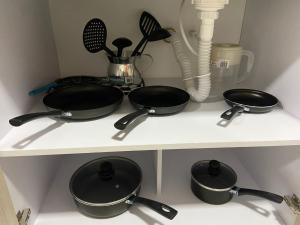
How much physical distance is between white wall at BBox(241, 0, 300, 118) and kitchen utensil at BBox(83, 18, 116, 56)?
0.52 metres

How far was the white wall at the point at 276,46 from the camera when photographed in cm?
67

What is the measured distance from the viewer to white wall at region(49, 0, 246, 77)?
905 mm

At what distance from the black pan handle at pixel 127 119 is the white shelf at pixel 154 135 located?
27 millimetres

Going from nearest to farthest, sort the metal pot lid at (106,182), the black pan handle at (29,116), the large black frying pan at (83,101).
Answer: the black pan handle at (29,116), the large black frying pan at (83,101), the metal pot lid at (106,182)

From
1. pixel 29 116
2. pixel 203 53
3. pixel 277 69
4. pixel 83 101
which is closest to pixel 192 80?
pixel 203 53

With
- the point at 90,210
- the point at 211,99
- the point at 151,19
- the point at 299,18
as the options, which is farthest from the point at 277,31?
the point at 90,210

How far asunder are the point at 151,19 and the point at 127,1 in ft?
0.37

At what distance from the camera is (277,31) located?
0.74 metres

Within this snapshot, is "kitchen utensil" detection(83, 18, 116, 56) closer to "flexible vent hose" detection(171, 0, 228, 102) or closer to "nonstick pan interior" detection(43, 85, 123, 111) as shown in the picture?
"nonstick pan interior" detection(43, 85, 123, 111)

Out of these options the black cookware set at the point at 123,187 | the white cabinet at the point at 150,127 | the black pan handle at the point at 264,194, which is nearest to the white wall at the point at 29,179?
the white cabinet at the point at 150,127

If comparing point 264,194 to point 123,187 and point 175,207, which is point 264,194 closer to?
point 175,207

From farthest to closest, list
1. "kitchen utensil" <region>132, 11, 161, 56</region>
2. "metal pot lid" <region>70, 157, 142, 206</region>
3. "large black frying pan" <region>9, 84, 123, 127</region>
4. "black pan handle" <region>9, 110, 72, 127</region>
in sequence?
"kitchen utensil" <region>132, 11, 161, 56</region>, "metal pot lid" <region>70, 157, 142, 206</region>, "large black frying pan" <region>9, 84, 123, 127</region>, "black pan handle" <region>9, 110, 72, 127</region>

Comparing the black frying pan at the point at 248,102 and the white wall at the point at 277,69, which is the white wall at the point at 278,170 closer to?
the white wall at the point at 277,69

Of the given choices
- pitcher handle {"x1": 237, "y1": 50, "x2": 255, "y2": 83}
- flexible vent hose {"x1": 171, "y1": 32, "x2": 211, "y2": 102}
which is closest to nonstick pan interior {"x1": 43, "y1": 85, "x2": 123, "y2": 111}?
flexible vent hose {"x1": 171, "y1": 32, "x2": 211, "y2": 102}
